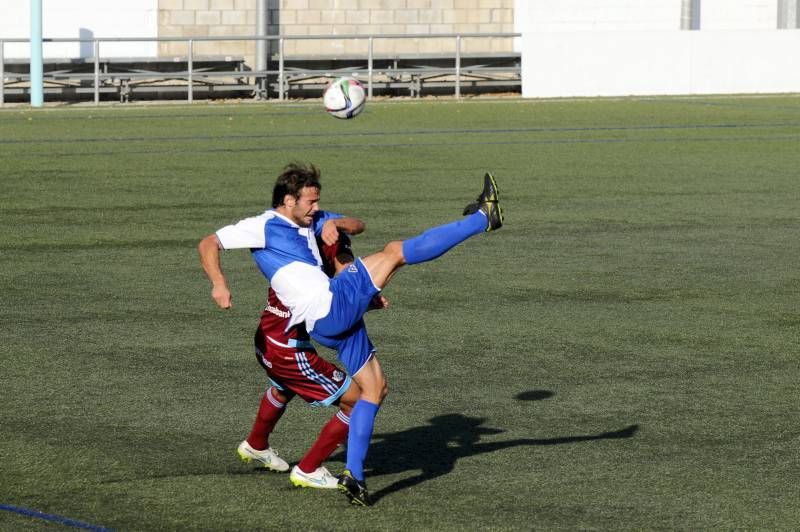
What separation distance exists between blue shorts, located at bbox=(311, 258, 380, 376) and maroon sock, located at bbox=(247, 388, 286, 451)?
0.57 m

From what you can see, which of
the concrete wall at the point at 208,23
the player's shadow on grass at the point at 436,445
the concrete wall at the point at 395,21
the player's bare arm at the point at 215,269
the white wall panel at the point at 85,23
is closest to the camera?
the player's bare arm at the point at 215,269

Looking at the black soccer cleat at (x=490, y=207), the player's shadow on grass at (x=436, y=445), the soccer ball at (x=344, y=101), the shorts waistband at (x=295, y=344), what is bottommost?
the player's shadow on grass at (x=436, y=445)

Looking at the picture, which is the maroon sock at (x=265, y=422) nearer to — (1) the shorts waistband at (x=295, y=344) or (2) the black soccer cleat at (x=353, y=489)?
(1) the shorts waistband at (x=295, y=344)

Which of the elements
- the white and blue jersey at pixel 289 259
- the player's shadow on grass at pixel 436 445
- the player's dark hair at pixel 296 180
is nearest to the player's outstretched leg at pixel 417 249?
the white and blue jersey at pixel 289 259

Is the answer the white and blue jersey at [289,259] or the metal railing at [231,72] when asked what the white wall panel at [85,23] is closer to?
the metal railing at [231,72]

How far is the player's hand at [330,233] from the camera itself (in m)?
7.12

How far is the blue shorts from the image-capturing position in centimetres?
690

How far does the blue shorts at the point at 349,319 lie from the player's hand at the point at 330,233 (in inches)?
6.5

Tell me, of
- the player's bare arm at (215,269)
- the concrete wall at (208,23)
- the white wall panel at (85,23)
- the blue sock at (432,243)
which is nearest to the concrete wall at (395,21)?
the concrete wall at (208,23)

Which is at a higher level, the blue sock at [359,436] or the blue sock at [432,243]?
the blue sock at [432,243]

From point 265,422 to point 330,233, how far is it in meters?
Result: 1.06

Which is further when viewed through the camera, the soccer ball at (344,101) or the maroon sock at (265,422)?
the soccer ball at (344,101)

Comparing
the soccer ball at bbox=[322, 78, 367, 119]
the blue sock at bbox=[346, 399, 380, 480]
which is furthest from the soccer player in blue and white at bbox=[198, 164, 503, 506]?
the soccer ball at bbox=[322, 78, 367, 119]

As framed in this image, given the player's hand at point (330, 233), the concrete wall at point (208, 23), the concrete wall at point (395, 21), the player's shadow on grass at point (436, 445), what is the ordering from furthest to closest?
the concrete wall at point (395, 21), the concrete wall at point (208, 23), the player's shadow on grass at point (436, 445), the player's hand at point (330, 233)
